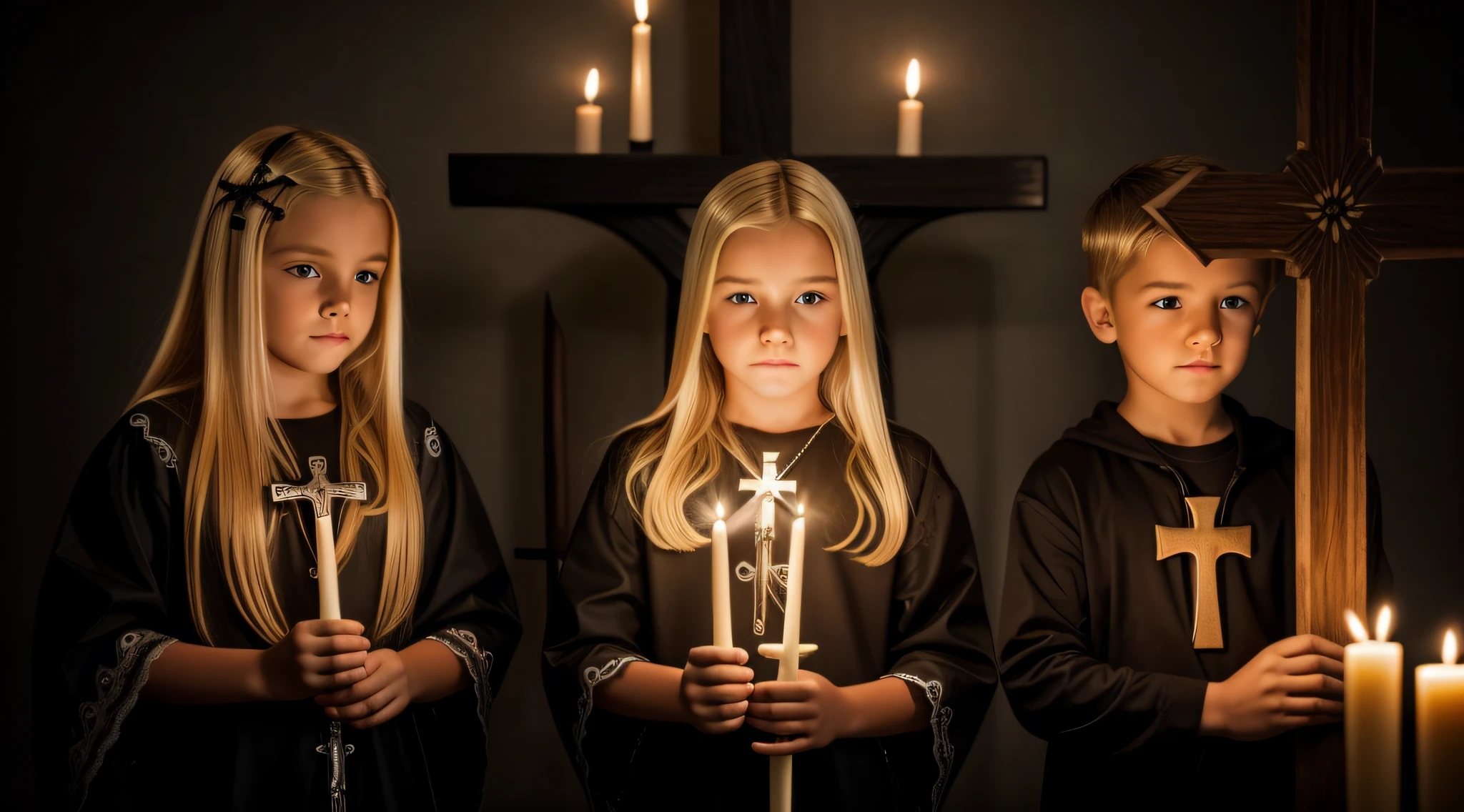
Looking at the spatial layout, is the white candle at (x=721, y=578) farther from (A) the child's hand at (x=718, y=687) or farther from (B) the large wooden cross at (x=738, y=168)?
(B) the large wooden cross at (x=738, y=168)

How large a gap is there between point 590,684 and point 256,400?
778 mm

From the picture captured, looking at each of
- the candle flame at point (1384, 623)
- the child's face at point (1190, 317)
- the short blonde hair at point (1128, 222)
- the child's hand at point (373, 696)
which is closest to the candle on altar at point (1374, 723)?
the candle flame at point (1384, 623)

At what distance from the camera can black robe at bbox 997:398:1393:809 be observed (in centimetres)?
224

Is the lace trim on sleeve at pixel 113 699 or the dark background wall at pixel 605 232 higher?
the dark background wall at pixel 605 232

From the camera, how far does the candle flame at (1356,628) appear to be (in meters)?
2.02

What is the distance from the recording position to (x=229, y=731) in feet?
7.11

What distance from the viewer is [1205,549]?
→ 229 cm

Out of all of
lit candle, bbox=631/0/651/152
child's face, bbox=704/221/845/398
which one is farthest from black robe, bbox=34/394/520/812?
lit candle, bbox=631/0/651/152

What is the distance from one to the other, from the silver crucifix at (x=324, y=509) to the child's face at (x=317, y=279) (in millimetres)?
205

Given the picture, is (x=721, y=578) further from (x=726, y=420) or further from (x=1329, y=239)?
(x=1329, y=239)

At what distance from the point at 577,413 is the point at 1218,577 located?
1403mm

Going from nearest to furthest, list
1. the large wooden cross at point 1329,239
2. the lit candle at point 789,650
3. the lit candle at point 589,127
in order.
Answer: the lit candle at point 789,650
the large wooden cross at point 1329,239
the lit candle at point 589,127

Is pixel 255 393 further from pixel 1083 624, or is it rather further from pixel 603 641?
pixel 1083 624

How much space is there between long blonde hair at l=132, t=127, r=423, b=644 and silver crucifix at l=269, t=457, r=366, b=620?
0.19 feet
